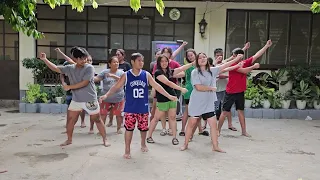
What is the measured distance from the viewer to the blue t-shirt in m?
4.84

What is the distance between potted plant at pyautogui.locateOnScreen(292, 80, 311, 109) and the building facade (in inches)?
47.3

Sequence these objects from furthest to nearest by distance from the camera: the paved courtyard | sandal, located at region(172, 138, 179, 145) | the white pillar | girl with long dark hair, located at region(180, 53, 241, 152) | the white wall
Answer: the white pillar < the white wall < sandal, located at region(172, 138, 179, 145) < girl with long dark hair, located at region(180, 53, 241, 152) < the paved courtyard

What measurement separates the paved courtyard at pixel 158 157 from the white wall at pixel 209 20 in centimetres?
344

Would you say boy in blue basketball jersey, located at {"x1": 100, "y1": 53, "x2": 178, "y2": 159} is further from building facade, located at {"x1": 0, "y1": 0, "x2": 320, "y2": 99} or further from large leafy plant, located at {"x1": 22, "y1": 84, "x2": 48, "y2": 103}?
building facade, located at {"x1": 0, "y1": 0, "x2": 320, "y2": 99}

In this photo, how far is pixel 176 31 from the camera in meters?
9.94

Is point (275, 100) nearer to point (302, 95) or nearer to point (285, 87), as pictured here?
point (302, 95)

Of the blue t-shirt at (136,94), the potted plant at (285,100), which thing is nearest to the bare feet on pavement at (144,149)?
the blue t-shirt at (136,94)

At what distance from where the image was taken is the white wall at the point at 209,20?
31.8 feet

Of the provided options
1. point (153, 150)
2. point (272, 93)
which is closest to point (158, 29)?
point (272, 93)

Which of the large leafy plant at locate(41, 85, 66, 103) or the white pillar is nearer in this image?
the large leafy plant at locate(41, 85, 66, 103)

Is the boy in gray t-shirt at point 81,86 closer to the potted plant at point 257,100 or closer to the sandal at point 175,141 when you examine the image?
the sandal at point 175,141

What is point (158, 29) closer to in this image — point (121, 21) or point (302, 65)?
point (121, 21)

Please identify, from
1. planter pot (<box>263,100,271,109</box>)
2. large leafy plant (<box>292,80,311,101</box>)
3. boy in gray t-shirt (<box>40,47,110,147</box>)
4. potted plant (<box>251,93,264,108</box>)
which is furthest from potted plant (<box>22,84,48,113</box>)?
large leafy plant (<box>292,80,311,101</box>)

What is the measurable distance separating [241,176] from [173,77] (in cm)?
212
